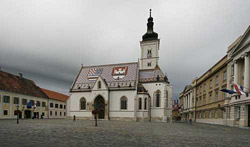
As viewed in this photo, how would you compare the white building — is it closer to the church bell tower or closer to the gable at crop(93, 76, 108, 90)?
the church bell tower

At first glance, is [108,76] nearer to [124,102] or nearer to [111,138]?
[124,102]

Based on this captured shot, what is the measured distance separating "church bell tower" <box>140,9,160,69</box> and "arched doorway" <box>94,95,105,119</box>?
18671 mm

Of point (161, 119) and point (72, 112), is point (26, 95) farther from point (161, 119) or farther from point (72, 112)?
point (161, 119)

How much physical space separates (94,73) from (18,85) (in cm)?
2178

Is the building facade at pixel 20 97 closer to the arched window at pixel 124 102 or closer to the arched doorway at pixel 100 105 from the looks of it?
the arched doorway at pixel 100 105

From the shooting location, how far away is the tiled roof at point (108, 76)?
50556 mm

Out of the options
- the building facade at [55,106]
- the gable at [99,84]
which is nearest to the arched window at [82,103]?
the gable at [99,84]

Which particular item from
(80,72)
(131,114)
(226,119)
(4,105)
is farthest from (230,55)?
(4,105)

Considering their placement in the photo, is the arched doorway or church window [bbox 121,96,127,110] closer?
church window [bbox 121,96,127,110]

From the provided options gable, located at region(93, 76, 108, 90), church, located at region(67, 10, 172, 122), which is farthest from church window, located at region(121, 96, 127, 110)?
gable, located at region(93, 76, 108, 90)

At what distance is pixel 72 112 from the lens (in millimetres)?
53656

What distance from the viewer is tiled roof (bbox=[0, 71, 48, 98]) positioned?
46438mm

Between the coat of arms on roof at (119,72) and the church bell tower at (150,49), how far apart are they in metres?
9.86

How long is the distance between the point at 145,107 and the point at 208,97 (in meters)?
15.3
